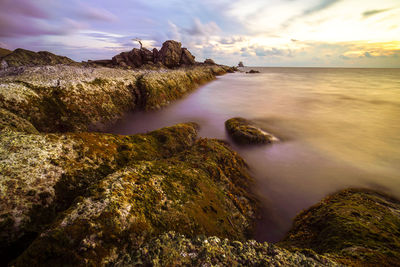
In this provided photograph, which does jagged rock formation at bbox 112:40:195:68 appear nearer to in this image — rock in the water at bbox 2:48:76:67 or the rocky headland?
rock in the water at bbox 2:48:76:67

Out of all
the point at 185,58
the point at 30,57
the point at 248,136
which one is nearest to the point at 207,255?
the point at 248,136

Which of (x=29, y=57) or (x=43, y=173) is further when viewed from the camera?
(x=29, y=57)

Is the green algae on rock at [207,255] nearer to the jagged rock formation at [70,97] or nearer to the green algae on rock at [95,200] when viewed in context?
the green algae on rock at [95,200]

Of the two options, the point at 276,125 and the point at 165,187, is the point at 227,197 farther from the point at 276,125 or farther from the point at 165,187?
the point at 276,125

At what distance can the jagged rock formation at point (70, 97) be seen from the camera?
8.71 metres

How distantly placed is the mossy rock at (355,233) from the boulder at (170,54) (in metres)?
58.4

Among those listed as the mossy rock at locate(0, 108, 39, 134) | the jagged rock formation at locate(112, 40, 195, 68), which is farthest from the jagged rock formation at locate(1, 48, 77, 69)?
the mossy rock at locate(0, 108, 39, 134)

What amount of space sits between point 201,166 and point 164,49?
62.2m

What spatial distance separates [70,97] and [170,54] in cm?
5292

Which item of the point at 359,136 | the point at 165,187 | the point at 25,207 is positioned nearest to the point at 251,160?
the point at 165,187

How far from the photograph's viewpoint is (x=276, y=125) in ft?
52.7

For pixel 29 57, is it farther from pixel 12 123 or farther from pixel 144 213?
pixel 144 213

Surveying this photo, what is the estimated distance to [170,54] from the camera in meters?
57.7

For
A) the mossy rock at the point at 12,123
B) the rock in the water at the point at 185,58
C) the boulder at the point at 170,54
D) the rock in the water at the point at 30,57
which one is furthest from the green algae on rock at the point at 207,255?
the rock in the water at the point at 185,58
